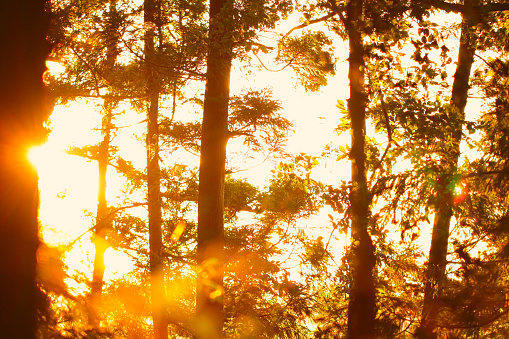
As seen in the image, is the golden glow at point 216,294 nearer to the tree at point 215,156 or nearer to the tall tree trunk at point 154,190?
the tree at point 215,156

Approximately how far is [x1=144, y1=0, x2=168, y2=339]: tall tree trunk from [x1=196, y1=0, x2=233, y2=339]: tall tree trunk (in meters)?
1.59

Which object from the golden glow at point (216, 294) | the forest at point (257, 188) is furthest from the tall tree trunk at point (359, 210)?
the golden glow at point (216, 294)

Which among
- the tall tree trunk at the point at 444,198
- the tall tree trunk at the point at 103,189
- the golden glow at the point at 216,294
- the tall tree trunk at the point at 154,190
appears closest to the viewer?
the tall tree trunk at the point at 444,198

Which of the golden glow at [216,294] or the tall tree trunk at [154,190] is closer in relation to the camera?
the golden glow at [216,294]

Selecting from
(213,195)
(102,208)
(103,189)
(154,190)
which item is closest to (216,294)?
(213,195)

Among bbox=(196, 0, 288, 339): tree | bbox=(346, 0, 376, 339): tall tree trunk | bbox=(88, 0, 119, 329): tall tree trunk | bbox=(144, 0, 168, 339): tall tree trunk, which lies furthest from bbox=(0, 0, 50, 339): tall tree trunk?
bbox=(144, 0, 168, 339): tall tree trunk

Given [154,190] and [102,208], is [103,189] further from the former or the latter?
[154,190]

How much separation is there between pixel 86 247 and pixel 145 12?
23.0 ft

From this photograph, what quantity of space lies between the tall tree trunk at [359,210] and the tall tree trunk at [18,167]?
14.2 ft

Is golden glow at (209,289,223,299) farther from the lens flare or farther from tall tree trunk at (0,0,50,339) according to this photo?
tall tree trunk at (0,0,50,339)

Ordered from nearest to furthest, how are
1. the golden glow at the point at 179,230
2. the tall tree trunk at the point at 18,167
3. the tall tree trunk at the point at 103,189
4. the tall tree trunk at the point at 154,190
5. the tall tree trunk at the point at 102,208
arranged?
the tall tree trunk at the point at 18,167
the tall tree trunk at the point at 103,189
the tall tree trunk at the point at 154,190
the tall tree trunk at the point at 102,208
the golden glow at the point at 179,230

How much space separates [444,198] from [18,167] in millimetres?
5304

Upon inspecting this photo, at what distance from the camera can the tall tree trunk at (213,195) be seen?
9.36 m

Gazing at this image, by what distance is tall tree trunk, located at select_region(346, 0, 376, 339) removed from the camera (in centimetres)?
682
